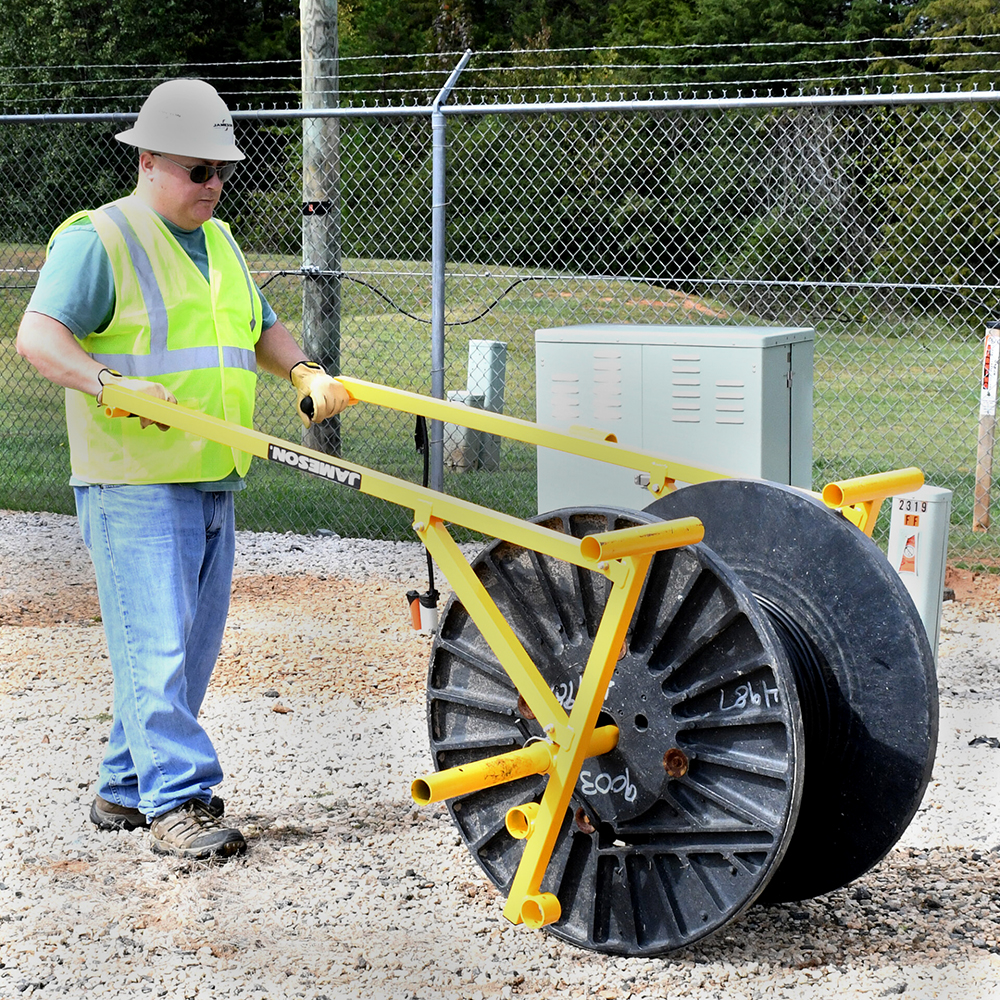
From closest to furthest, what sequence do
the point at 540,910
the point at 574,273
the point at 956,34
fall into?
the point at 540,910, the point at 574,273, the point at 956,34

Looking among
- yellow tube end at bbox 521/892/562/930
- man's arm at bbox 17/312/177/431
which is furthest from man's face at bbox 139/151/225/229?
yellow tube end at bbox 521/892/562/930

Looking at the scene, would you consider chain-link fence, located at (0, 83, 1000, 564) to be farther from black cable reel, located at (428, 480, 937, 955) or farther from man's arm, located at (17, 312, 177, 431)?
man's arm, located at (17, 312, 177, 431)

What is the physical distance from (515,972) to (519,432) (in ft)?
4.93

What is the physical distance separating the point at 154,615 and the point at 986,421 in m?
5.45


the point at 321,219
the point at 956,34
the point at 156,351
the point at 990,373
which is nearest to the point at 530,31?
the point at 956,34

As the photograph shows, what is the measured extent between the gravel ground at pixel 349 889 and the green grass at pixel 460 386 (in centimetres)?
289

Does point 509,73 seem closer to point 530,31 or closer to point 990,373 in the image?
point 530,31

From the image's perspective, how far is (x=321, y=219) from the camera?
28.4 ft

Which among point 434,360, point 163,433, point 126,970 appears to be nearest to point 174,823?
point 126,970

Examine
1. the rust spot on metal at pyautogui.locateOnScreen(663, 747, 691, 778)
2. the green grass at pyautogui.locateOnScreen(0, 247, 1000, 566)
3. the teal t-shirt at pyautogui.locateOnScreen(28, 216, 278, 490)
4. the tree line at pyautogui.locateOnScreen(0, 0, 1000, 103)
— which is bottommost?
the green grass at pyautogui.locateOnScreen(0, 247, 1000, 566)

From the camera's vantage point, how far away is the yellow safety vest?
147 inches

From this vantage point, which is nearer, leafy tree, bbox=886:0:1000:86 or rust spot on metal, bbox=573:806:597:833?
rust spot on metal, bbox=573:806:597:833

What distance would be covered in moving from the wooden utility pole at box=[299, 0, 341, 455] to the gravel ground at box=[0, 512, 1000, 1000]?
3393mm

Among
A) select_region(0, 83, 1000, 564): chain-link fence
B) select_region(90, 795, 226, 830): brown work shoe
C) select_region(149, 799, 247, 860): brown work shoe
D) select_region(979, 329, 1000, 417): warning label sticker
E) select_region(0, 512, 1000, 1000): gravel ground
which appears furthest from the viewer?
select_region(0, 83, 1000, 564): chain-link fence
